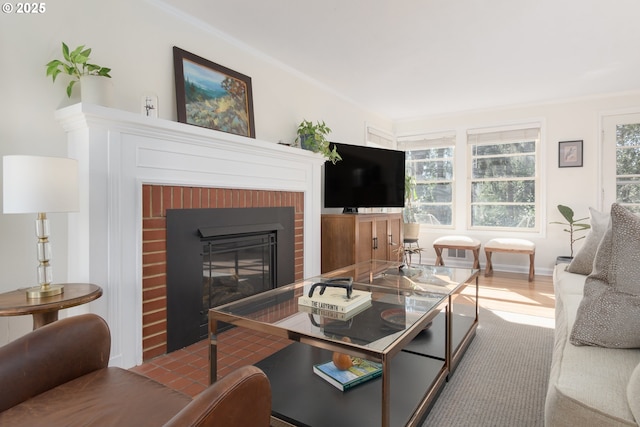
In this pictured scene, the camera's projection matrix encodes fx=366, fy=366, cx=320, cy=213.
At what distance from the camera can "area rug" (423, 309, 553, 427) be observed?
1594 millimetres

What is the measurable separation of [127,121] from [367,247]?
102 inches

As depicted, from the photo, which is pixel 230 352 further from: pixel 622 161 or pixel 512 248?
pixel 622 161

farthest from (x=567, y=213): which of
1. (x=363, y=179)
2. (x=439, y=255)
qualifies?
(x=363, y=179)

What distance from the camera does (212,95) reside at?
2.74m

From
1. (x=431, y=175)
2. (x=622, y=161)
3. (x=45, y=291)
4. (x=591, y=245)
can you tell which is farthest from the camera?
(x=431, y=175)

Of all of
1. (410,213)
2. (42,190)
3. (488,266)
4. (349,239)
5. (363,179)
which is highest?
(363,179)

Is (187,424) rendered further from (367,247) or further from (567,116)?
(567,116)

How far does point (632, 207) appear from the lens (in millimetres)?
4426

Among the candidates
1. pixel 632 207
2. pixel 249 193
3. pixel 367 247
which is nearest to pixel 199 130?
pixel 249 193

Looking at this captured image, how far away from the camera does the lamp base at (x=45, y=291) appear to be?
155cm

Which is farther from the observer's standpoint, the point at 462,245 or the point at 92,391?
the point at 462,245

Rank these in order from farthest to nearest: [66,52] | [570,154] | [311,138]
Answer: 1. [570,154]
2. [311,138]
3. [66,52]

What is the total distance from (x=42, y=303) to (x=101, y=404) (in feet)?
2.35

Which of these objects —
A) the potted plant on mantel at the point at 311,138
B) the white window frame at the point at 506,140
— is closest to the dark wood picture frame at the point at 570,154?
the white window frame at the point at 506,140
